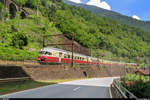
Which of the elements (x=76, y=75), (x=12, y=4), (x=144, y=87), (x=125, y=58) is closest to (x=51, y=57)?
(x=76, y=75)

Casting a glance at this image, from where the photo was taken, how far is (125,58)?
A: 118 m

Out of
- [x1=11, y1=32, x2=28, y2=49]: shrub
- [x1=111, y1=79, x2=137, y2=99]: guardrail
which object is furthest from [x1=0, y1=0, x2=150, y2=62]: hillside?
[x1=111, y1=79, x2=137, y2=99]: guardrail

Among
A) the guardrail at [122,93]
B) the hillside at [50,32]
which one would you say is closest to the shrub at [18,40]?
the hillside at [50,32]

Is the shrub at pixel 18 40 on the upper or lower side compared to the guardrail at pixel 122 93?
upper

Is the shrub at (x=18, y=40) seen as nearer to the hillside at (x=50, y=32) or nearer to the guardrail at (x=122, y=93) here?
the hillside at (x=50, y=32)

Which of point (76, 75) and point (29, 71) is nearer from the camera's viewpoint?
point (29, 71)

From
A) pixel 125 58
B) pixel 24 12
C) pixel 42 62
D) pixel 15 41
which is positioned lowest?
pixel 125 58

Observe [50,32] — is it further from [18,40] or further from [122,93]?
[122,93]

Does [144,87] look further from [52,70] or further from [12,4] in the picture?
[12,4]

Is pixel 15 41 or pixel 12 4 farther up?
pixel 12 4

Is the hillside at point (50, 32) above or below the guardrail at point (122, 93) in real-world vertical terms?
above

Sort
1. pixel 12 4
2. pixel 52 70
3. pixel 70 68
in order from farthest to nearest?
pixel 12 4 → pixel 70 68 → pixel 52 70

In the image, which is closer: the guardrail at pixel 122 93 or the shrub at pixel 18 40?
the guardrail at pixel 122 93

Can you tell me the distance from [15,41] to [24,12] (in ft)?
130
